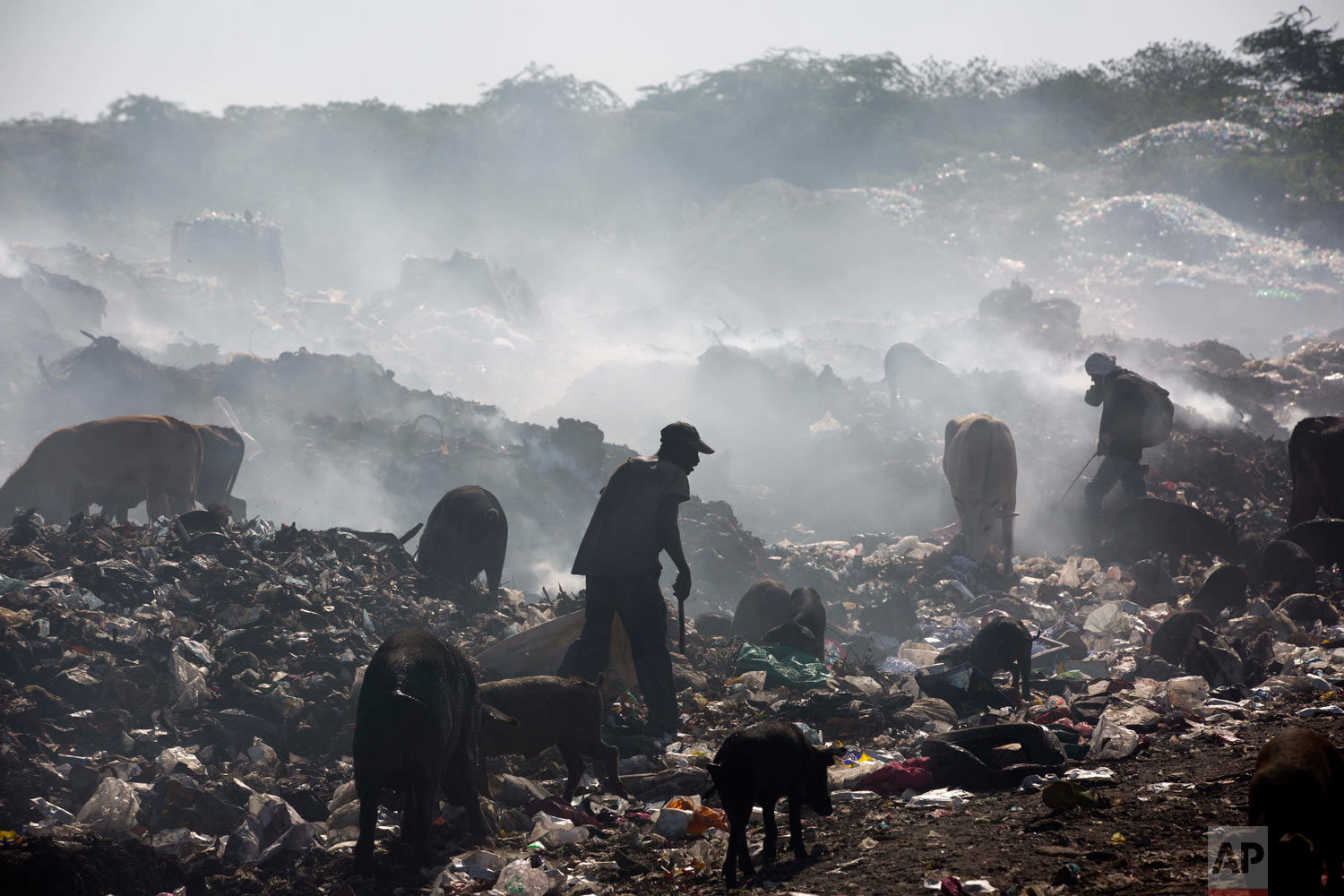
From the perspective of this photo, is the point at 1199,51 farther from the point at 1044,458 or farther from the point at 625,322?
the point at 1044,458

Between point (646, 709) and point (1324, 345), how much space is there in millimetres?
20746

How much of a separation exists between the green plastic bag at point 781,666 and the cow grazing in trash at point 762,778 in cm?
349

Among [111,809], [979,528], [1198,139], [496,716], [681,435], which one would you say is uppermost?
[1198,139]

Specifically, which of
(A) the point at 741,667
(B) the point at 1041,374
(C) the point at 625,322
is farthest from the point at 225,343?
(A) the point at 741,667

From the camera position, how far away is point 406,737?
14.9 feet

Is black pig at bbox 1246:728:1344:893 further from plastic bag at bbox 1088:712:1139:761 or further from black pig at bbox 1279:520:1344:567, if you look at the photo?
black pig at bbox 1279:520:1344:567

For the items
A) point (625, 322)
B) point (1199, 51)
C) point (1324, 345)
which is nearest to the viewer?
point (1324, 345)

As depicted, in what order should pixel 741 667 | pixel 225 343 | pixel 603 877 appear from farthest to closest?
pixel 225 343
pixel 741 667
pixel 603 877

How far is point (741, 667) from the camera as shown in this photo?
838 centimetres

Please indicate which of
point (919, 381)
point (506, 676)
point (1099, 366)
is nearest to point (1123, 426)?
point (1099, 366)

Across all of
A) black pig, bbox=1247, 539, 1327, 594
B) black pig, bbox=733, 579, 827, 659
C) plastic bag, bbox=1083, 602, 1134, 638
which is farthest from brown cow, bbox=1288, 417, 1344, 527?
black pig, bbox=733, 579, 827, 659

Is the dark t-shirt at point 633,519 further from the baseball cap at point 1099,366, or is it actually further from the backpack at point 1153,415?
the baseball cap at point 1099,366
